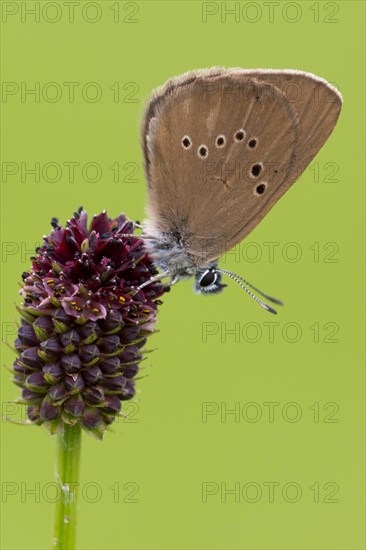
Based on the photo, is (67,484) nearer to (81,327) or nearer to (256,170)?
(81,327)

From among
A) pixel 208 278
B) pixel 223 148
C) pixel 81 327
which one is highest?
pixel 223 148

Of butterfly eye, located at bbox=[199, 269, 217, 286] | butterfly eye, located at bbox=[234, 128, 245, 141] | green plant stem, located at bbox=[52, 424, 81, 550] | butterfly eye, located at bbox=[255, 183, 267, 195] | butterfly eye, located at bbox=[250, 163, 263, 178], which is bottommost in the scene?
green plant stem, located at bbox=[52, 424, 81, 550]

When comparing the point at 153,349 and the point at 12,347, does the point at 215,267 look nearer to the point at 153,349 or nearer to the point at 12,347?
the point at 153,349

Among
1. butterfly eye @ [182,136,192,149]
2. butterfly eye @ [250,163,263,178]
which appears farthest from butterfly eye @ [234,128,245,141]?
butterfly eye @ [182,136,192,149]

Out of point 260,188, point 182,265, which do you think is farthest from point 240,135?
point 182,265

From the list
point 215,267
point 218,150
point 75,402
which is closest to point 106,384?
point 75,402

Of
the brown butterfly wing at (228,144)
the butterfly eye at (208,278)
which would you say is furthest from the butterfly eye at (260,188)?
the butterfly eye at (208,278)

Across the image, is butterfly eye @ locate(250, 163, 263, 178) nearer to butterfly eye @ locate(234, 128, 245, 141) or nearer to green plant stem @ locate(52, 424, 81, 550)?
butterfly eye @ locate(234, 128, 245, 141)
